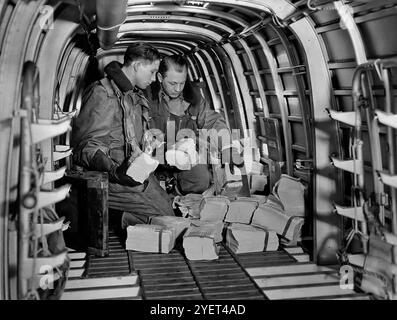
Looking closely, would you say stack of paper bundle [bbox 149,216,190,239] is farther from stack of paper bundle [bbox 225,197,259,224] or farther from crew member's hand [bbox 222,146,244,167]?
crew member's hand [bbox 222,146,244,167]

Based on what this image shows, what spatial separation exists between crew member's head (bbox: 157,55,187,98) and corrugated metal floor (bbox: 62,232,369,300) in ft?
8.74

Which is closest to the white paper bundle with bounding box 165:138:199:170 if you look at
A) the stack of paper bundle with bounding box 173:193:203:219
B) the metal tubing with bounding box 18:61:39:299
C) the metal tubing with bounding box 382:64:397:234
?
the stack of paper bundle with bounding box 173:193:203:219

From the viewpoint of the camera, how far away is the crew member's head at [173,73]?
21.1ft

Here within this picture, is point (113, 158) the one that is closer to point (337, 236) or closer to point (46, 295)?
point (46, 295)

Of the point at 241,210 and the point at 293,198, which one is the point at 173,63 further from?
the point at 293,198

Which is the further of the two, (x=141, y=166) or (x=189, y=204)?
(x=189, y=204)

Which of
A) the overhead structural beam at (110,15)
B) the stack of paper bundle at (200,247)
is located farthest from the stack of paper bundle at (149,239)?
the overhead structural beam at (110,15)

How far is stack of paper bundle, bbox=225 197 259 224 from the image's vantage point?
Result: 5.20m

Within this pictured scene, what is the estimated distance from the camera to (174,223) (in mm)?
5027

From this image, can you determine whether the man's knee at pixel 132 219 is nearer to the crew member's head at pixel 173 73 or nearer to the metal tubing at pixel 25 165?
the crew member's head at pixel 173 73

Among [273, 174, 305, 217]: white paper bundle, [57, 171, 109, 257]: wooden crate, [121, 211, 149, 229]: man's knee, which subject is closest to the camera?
[57, 171, 109, 257]: wooden crate

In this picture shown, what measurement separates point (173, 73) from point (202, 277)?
3.26 meters

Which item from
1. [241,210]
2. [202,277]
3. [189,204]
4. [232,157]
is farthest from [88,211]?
[232,157]
